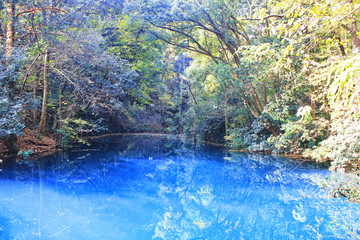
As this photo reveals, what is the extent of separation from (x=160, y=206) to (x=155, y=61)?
13.2 meters

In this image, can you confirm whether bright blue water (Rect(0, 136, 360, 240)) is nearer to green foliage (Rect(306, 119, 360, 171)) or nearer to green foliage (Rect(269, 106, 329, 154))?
green foliage (Rect(306, 119, 360, 171))

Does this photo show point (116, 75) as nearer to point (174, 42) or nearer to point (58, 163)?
point (174, 42)

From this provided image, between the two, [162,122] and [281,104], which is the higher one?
[281,104]

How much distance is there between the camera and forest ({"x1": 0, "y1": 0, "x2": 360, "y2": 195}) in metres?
7.50

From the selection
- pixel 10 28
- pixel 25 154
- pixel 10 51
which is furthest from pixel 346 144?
pixel 10 28

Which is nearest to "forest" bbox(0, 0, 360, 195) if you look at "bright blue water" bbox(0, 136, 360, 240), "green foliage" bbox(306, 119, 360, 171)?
"green foliage" bbox(306, 119, 360, 171)

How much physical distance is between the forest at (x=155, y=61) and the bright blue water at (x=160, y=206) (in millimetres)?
1774

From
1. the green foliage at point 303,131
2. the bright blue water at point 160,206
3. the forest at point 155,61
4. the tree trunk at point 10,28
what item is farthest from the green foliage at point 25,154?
the green foliage at point 303,131

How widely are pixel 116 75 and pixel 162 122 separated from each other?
18.7 m

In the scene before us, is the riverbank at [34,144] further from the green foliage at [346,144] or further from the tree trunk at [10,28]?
the green foliage at [346,144]

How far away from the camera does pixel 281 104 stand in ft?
34.6

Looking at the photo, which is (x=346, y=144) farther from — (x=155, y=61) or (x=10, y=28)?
(x=155, y=61)

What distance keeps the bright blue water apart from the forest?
1.77 m

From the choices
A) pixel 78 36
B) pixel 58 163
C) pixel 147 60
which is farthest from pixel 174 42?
pixel 58 163
